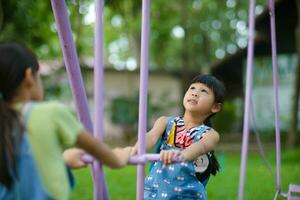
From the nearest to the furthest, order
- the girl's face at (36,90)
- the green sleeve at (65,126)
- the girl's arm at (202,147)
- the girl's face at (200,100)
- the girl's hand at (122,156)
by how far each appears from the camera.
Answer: the green sleeve at (65,126) < the girl's face at (36,90) < the girl's hand at (122,156) < the girl's arm at (202,147) < the girl's face at (200,100)

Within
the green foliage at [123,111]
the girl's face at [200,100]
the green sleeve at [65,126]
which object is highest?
the green sleeve at [65,126]

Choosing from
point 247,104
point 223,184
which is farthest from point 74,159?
point 223,184

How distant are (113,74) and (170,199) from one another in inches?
892

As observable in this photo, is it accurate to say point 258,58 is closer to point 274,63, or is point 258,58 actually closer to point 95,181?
point 274,63

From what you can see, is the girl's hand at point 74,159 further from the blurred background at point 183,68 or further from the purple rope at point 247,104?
the blurred background at point 183,68

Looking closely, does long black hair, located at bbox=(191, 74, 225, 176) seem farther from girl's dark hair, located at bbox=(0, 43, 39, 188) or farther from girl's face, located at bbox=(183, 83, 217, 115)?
girl's dark hair, located at bbox=(0, 43, 39, 188)

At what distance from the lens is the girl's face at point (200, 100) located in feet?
10.1

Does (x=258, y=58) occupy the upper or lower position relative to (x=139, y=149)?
lower

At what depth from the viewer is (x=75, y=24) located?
20969 mm

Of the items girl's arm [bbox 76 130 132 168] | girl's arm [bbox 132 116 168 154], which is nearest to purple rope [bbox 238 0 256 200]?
girl's arm [bbox 132 116 168 154]

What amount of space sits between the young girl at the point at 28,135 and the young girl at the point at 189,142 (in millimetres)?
1063

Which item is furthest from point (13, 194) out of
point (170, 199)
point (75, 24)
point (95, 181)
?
point (75, 24)

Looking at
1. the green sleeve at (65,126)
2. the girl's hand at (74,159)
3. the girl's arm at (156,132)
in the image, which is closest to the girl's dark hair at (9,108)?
the green sleeve at (65,126)

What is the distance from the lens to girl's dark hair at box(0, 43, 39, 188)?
1.87m
